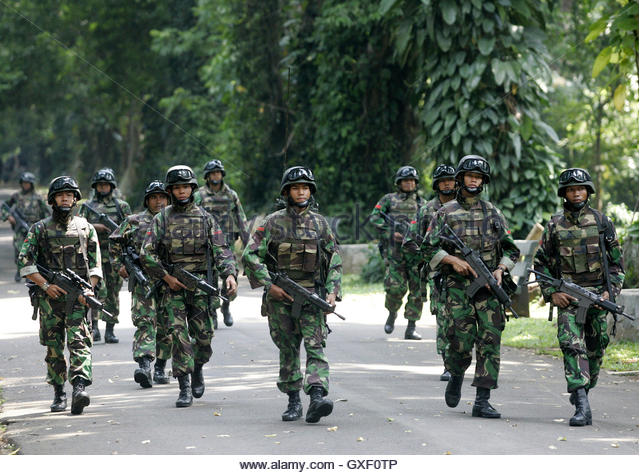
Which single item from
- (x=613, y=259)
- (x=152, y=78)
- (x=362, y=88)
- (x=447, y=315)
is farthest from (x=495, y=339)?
(x=152, y=78)

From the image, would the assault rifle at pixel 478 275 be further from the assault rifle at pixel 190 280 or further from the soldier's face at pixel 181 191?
the soldier's face at pixel 181 191

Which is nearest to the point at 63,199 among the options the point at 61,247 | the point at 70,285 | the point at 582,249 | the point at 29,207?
the point at 61,247

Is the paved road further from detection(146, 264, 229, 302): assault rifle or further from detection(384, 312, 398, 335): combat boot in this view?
detection(146, 264, 229, 302): assault rifle

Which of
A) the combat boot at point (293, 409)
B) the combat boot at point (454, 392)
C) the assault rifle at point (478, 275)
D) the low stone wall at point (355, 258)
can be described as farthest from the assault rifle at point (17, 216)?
the assault rifle at point (478, 275)

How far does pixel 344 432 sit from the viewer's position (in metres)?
7.80

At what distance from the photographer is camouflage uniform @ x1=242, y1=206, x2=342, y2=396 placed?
8.32 m

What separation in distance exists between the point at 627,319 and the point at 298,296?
18.2 ft

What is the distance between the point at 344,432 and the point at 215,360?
156 inches

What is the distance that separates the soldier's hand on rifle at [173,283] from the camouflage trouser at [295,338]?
0.88 m

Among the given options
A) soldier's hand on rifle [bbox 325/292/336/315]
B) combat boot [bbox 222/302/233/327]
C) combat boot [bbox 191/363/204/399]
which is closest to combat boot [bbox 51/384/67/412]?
combat boot [bbox 191/363/204/399]

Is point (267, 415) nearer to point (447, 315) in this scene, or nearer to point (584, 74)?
point (447, 315)

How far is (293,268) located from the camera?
27.6 ft

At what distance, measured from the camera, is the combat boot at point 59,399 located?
29.4 ft

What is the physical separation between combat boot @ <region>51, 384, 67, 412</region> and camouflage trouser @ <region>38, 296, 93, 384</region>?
5cm
